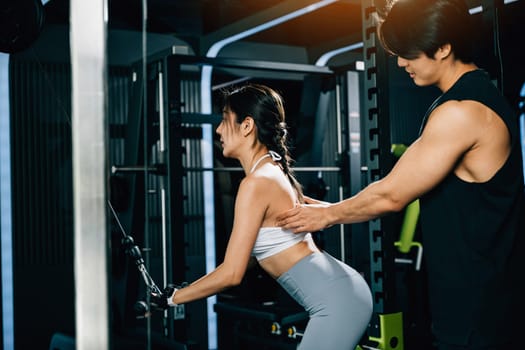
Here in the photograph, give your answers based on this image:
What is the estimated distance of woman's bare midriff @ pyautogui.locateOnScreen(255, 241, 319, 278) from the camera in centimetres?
206

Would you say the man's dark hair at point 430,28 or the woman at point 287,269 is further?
the woman at point 287,269

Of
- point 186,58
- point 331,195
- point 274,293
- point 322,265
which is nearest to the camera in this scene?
point 322,265

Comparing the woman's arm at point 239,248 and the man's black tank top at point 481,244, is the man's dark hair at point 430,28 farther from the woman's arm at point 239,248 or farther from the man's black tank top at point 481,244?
the woman's arm at point 239,248

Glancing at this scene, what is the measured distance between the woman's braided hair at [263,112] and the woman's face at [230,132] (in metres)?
0.02

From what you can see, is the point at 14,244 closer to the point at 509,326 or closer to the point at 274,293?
the point at 274,293

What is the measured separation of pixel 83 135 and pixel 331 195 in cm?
509

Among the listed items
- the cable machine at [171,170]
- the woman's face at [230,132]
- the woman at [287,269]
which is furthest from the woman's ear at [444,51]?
the cable machine at [171,170]

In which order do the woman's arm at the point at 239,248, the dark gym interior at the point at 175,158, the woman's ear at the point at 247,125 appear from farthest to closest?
the dark gym interior at the point at 175,158, the woman's ear at the point at 247,125, the woman's arm at the point at 239,248

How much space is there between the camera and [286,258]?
2057 millimetres

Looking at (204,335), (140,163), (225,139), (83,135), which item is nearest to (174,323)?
(140,163)

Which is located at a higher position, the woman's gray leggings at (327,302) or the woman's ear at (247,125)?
the woman's ear at (247,125)

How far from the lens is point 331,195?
20.1 feet

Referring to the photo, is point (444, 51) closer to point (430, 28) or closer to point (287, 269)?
point (430, 28)

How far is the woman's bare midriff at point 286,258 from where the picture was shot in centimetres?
206
